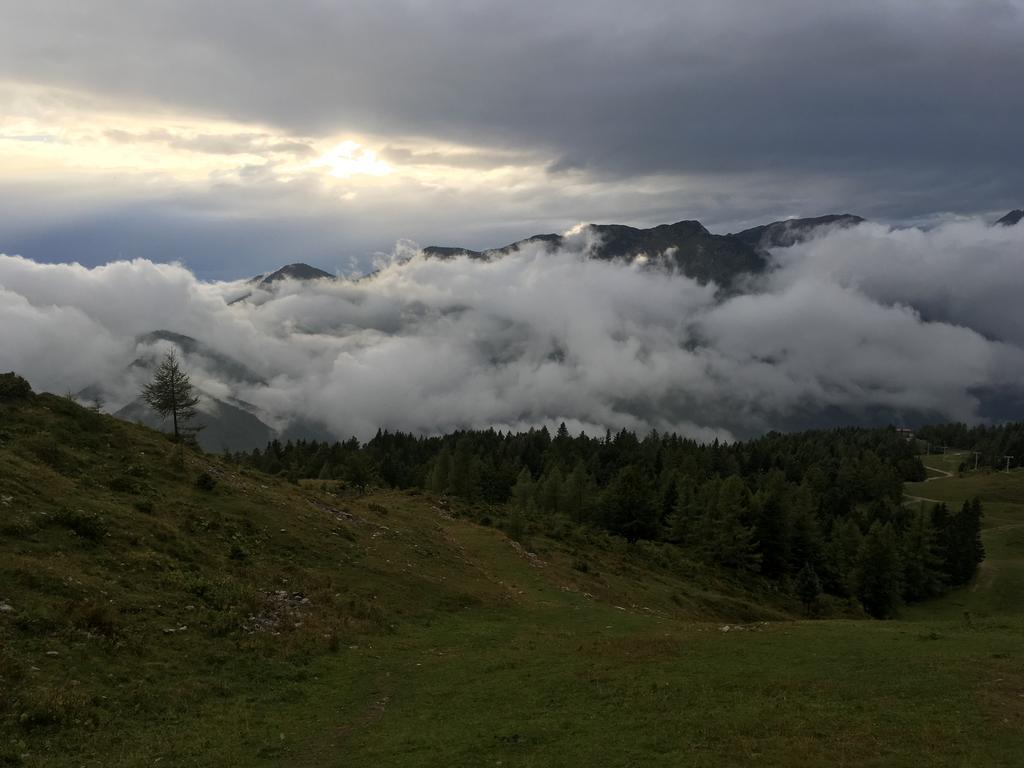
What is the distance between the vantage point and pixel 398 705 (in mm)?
21469

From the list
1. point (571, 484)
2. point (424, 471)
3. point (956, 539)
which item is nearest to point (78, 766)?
point (571, 484)

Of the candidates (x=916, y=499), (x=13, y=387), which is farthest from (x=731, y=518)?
(x=916, y=499)

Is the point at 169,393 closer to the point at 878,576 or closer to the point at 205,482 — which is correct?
the point at 205,482

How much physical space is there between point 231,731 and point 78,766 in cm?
394

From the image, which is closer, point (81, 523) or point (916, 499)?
point (81, 523)

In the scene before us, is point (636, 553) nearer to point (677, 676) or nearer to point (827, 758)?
point (677, 676)

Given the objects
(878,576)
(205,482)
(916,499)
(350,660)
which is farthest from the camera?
(916,499)

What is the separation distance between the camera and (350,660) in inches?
1001

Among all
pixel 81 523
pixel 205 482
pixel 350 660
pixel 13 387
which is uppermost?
pixel 13 387

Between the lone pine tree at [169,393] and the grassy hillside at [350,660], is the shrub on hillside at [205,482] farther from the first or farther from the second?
the lone pine tree at [169,393]

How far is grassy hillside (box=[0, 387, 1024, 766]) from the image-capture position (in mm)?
16453

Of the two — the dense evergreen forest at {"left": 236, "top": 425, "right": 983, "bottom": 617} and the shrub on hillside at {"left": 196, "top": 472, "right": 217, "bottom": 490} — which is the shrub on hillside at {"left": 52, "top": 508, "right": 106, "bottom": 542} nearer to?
the shrub on hillside at {"left": 196, "top": 472, "right": 217, "bottom": 490}

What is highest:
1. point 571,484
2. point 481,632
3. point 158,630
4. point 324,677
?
point 158,630

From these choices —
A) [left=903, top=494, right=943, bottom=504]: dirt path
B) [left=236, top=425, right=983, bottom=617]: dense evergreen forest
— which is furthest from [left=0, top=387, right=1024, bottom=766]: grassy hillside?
[left=903, top=494, right=943, bottom=504]: dirt path
